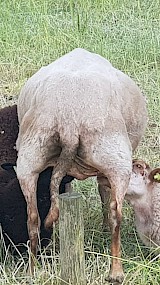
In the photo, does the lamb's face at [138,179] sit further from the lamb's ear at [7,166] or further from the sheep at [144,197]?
the lamb's ear at [7,166]

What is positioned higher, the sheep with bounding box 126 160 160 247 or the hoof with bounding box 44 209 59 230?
the hoof with bounding box 44 209 59 230

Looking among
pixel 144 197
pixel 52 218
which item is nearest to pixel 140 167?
pixel 144 197

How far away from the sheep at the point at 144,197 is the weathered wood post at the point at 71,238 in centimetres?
116

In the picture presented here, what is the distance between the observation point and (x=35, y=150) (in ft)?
14.9

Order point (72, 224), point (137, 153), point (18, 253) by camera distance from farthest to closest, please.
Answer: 1. point (137, 153)
2. point (18, 253)
3. point (72, 224)

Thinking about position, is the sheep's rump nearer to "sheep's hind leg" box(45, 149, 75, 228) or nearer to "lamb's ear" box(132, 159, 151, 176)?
"sheep's hind leg" box(45, 149, 75, 228)

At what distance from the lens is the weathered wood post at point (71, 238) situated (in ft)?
13.6

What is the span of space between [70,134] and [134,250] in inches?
52.7

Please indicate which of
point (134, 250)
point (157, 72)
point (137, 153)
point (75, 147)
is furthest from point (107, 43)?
point (75, 147)

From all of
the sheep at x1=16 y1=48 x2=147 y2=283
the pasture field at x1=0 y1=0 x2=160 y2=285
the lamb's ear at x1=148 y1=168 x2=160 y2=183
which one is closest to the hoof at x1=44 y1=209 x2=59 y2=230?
the sheep at x1=16 y1=48 x2=147 y2=283

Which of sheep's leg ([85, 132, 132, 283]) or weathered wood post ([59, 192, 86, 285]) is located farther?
sheep's leg ([85, 132, 132, 283])

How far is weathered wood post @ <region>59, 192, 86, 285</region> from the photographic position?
4.15 meters

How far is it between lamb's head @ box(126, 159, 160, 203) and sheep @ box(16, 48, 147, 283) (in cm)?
69

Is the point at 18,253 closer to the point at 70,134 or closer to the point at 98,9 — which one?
the point at 70,134
